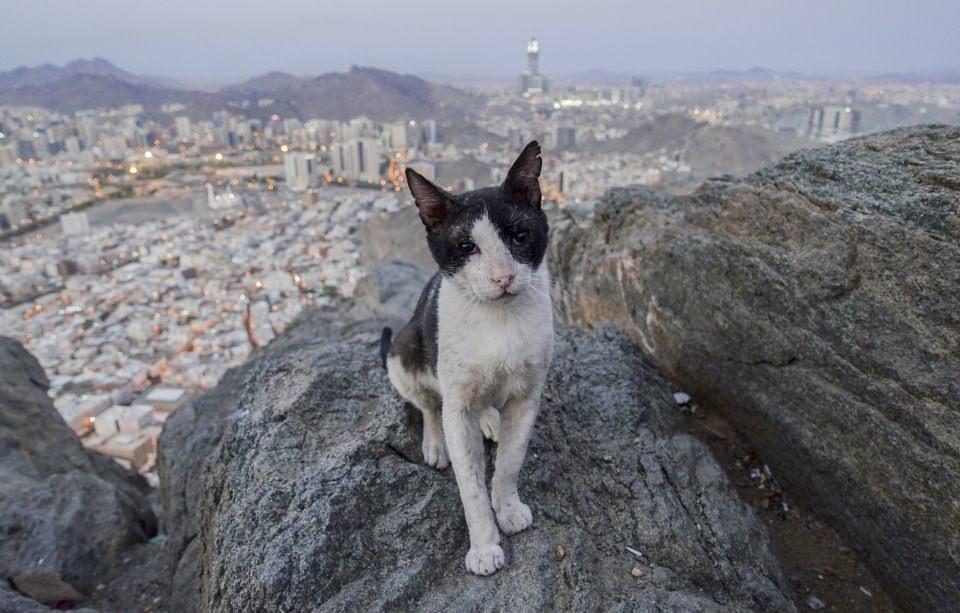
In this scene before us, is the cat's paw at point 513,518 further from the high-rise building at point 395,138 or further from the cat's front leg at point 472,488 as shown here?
the high-rise building at point 395,138

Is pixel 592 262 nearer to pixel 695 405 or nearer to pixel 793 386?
pixel 695 405

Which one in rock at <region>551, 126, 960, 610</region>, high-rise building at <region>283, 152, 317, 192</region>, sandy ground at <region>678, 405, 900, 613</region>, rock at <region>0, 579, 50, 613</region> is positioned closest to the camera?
rock at <region>551, 126, 960, 610</region>

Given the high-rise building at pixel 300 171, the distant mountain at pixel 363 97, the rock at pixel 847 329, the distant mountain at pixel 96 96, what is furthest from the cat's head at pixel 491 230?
the distant mountain at pixel 96 96

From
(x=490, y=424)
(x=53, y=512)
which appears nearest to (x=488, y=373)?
(x=490, y=424)

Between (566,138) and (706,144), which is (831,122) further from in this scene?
(566,138)

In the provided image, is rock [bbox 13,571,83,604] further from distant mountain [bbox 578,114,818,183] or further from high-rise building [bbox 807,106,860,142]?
high-rise building [bbox 807,106,860,142]

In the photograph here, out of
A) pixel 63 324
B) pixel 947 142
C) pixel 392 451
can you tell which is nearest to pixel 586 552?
pixel 392 451

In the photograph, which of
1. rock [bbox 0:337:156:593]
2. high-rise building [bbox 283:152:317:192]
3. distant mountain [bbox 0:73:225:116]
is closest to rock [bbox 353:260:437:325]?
rock [bbox 0:337:156:593]
